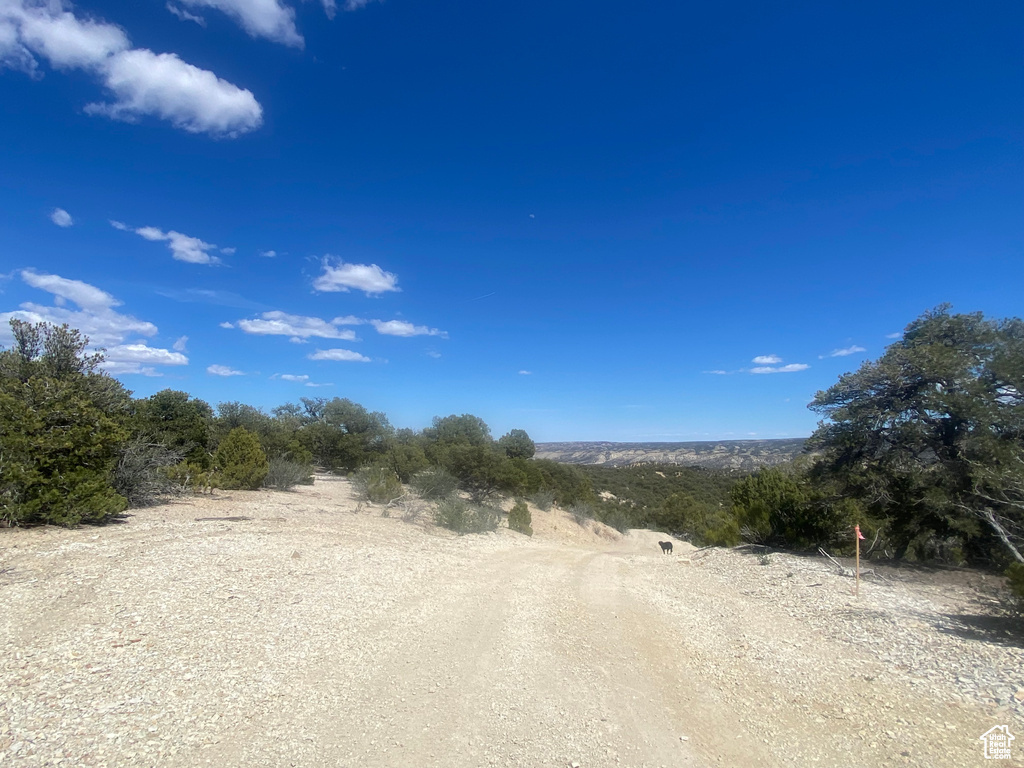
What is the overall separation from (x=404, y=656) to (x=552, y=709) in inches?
76.0

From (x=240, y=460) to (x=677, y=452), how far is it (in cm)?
10991

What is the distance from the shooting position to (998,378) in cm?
1148

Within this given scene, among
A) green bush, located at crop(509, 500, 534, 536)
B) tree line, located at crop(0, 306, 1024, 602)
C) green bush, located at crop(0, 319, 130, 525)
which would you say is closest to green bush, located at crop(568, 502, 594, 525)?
green bush, located at crop(509, 500, 534, 536)

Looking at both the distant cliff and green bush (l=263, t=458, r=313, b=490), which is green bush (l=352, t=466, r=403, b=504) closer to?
green bush (l=263, t=458, r=313, b=490)

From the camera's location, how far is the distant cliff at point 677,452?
87.8 m

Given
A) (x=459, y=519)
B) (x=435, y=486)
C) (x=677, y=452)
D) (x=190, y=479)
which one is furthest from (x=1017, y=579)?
(x=677, y=452)

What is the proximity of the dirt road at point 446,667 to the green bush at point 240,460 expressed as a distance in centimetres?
1013

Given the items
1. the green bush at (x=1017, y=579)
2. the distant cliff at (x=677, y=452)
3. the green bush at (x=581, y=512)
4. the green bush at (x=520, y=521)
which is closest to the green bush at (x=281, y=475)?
the green bush at (x=520, y=521)

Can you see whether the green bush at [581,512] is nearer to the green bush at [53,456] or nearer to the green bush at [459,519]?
the green bush at [459,519]

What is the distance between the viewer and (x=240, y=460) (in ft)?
66.8

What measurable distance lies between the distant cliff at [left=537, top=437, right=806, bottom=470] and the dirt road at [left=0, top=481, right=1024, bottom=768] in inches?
2877

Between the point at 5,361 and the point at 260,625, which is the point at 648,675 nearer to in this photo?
the point at 260,625

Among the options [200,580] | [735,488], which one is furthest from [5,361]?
[735,488]

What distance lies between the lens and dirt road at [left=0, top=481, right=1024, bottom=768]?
4.01 m
